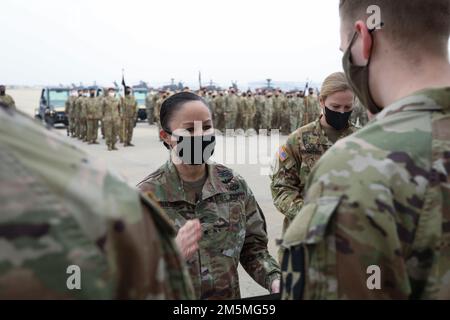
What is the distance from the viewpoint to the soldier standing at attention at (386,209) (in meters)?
1.01

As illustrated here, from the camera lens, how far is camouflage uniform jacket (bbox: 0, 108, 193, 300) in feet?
2.17

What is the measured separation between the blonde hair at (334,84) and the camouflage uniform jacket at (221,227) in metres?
1.31

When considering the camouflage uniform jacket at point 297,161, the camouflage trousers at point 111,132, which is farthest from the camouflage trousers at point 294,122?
the camouflage uniform jacket at point 297,161

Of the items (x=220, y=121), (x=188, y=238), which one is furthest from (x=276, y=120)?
(x=188, y=238)

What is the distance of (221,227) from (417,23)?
1308mm

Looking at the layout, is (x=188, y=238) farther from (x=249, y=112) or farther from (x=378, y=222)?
(x=249, y=112)

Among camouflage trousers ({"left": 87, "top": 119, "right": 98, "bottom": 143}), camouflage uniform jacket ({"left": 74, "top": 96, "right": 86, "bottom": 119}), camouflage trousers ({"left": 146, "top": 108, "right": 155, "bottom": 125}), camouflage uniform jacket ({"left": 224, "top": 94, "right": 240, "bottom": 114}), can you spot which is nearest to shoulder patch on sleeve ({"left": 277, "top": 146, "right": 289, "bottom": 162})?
camouflage trousers ({"left": 87, "top": 119, "right": 98, "bottom": 143})

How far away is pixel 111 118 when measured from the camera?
1500 cm

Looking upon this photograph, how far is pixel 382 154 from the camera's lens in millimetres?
1076

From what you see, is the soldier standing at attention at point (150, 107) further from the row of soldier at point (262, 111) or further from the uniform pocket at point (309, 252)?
the uniform pocket at point (309, 252)

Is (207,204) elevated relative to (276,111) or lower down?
elevated

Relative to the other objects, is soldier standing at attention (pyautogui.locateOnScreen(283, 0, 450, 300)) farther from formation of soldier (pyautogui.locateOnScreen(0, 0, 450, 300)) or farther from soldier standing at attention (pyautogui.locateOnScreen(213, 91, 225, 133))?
soldier standing at attention (pyautogui.locateOnScreen(213, 91, 225, 133))

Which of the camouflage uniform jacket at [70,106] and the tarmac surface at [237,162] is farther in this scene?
the camouflage uniform jacket at [70,106]
